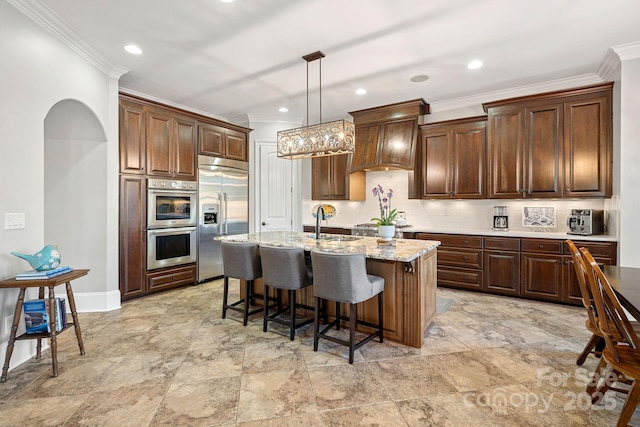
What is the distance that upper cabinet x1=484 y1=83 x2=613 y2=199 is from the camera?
3.87 metres

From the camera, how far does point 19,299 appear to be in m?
2.33

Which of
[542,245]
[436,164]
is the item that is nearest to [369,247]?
[542,245]

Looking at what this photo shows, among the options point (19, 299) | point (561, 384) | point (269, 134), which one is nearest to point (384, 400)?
point (561, 384)

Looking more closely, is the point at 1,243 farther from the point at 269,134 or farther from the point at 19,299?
the point at 269,134

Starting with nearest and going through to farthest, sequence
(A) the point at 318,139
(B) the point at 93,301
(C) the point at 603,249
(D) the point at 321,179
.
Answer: (A) the point at 318,139, (C) the point at 603,249, (B) the point at 93,301, (D) the point at 321,179

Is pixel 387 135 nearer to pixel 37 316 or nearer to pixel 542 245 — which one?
pixel 542 245

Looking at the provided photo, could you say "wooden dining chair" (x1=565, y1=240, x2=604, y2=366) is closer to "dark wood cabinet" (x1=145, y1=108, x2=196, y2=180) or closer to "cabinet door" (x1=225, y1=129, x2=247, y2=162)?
"dark wood cabinet" (x1=145, y1=108, x2=196, y2=180)

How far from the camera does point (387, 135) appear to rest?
5262 millimetres

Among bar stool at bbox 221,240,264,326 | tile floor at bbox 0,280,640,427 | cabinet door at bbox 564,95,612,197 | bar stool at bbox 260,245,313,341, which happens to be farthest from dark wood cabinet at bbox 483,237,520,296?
bar stool at bbox 221,240,264,326

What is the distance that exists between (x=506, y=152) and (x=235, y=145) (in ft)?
13.9

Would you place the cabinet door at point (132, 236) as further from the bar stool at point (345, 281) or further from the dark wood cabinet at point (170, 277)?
the bar stool at point (345, 281)

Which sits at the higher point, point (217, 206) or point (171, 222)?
point (217, 206)

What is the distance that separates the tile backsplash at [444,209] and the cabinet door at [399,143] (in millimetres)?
562

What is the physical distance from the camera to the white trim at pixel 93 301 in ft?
12.5
